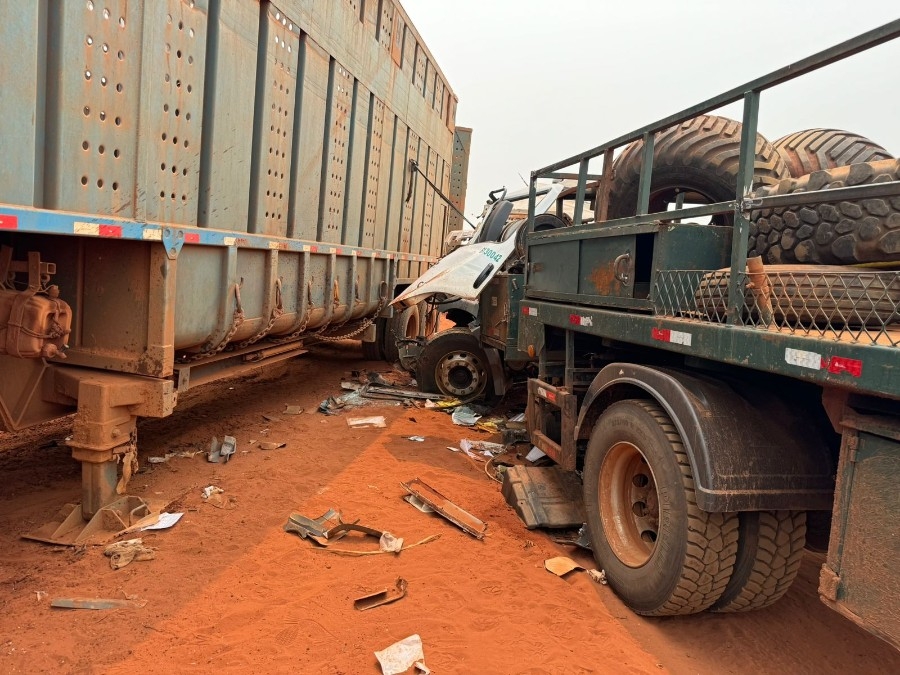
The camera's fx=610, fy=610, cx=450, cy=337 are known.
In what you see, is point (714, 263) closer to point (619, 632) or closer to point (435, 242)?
point (619, 632)

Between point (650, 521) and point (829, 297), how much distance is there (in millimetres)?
1568

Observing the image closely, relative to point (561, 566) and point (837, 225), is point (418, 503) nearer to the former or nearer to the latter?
point (561, 566)

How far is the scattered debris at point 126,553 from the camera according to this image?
128 inches

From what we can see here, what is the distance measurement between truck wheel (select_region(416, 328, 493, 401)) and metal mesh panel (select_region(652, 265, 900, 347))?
4807 mm

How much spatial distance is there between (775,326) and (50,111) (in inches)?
131

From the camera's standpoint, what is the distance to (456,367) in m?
7.61

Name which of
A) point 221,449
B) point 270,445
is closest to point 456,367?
point 270,445

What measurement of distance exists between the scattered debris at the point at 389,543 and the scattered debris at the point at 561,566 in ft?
2.87

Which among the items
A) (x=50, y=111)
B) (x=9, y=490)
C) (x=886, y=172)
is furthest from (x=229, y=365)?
(x=886, y=172)

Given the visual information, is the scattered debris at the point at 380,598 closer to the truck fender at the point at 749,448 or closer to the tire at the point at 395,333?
the truck fender at the point at 749,448

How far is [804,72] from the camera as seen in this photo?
242 centimetres

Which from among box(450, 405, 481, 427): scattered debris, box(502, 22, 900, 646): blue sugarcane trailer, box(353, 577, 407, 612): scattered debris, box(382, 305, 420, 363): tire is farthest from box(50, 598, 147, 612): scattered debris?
box(382, 305, 420, 363): tire

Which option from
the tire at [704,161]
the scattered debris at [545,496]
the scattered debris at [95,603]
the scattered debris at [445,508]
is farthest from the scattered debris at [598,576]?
the scattered debris at [95,603]

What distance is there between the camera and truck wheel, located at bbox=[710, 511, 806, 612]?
8.94 ft
